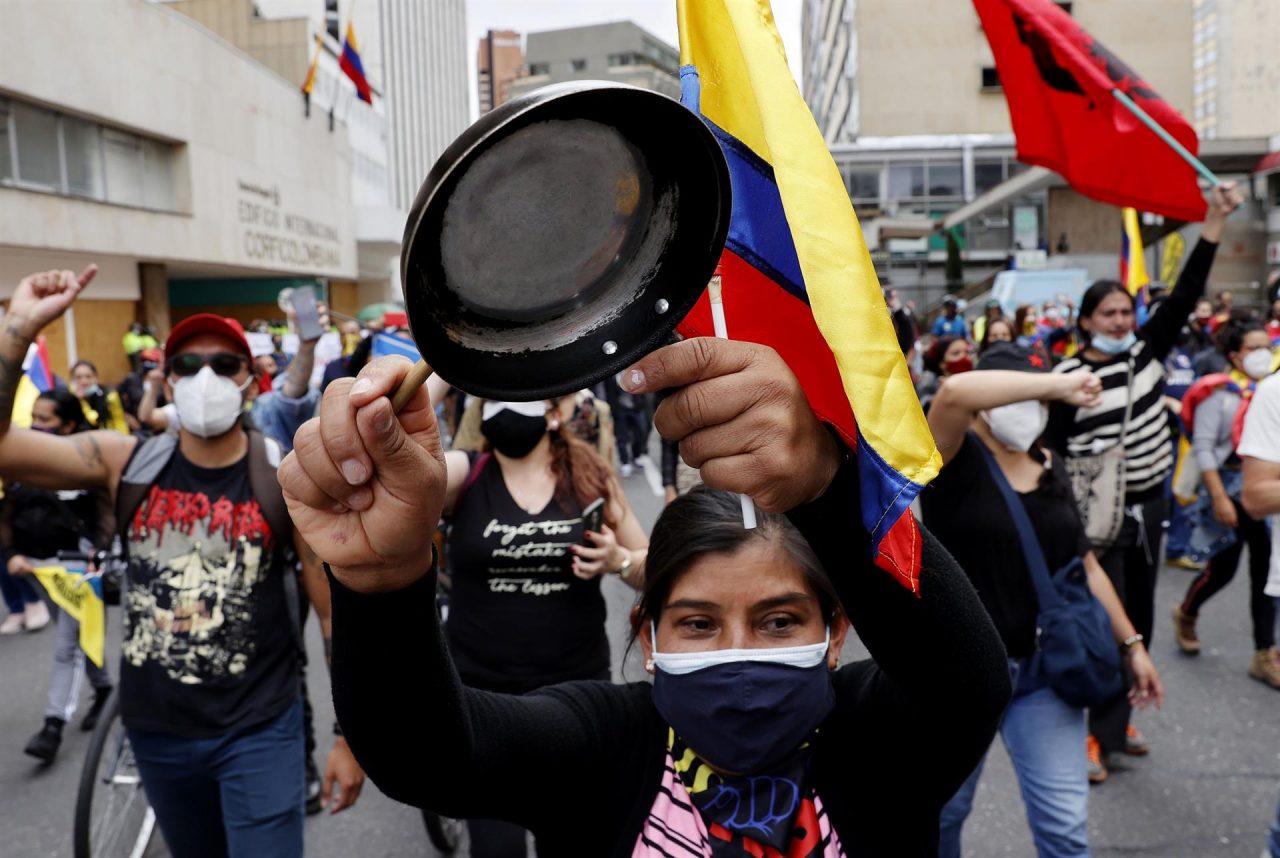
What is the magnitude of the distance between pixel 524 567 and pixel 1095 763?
2.75 m

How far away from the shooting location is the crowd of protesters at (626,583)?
51.7 inches

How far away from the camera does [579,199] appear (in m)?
1.06

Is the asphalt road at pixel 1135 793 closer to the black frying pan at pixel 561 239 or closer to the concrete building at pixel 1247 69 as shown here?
the black frying pan at pixel 561 239

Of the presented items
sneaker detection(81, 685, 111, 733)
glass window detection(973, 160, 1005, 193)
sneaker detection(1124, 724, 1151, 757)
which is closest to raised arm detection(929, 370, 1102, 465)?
sneaker detection(1124, 724, 1151, 757)

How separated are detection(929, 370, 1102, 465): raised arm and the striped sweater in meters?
1.69

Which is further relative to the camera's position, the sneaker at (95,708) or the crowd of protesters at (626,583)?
the sneaker at (95,708)

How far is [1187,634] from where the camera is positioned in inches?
237

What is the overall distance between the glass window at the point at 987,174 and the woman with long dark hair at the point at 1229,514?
36.5 meters

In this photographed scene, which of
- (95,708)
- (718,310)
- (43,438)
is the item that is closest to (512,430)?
(43,438)

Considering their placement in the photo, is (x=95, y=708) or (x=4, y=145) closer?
(x=95, y=708)

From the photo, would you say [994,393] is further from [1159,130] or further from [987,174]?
[987,174]

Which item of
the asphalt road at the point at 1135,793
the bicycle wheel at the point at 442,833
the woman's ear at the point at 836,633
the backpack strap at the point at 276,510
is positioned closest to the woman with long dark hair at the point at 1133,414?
the asphalt road at the point at 1135,793

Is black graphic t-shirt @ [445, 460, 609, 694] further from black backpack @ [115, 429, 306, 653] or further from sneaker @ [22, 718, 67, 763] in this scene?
sneaker @ [22, 718, 67, 763]

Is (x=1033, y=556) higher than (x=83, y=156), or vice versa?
(x=83, y=156)
